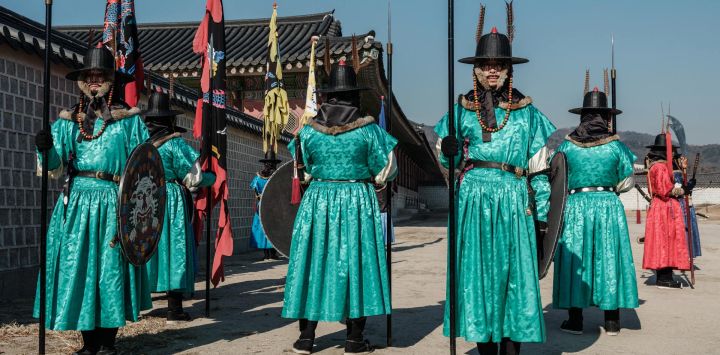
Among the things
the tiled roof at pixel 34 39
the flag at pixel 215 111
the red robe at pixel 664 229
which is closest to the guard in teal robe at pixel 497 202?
the flag at pixel 215 111

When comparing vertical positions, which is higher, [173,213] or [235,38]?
[235,38]

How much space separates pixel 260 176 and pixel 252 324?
5850 millimetres

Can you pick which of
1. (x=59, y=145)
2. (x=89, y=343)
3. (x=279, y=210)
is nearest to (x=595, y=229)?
(x=279, y=210)

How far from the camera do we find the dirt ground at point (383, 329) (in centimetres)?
464

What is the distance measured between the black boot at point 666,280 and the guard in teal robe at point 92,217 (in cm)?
635

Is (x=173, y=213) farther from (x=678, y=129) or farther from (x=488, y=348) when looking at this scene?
(x=678, y=129)

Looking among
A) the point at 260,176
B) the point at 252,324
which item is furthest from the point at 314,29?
the point at 252,324

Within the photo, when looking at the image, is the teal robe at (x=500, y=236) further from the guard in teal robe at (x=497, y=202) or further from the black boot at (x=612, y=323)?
the black boot at (x=612, y=323)

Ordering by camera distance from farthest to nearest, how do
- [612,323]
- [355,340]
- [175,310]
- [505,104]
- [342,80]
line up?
[175,310], [612,323], [342,80], [355,340], [505,104]

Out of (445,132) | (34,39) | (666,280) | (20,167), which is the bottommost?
(666,280)

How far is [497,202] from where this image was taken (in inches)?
154

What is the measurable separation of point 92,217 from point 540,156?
2621mm

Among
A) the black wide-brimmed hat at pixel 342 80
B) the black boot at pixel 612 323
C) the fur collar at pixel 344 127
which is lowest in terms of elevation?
the black boot at pixel 612 323

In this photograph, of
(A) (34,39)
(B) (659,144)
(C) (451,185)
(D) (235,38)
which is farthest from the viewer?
(D) (235,38)
